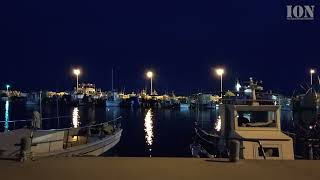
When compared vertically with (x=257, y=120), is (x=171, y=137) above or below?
below

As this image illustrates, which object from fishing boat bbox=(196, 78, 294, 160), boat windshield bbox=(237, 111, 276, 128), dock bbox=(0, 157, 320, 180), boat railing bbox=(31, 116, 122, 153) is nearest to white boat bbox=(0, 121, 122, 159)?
boat railing bbox=(31, 116, 122, 153)

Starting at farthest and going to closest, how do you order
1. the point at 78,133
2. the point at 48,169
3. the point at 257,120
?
the point at 78,133, the point at 257,120, the point at 48,169

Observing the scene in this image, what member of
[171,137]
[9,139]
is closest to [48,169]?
[9,139]

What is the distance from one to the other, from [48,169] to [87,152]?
16.2 m

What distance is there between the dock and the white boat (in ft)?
5.10

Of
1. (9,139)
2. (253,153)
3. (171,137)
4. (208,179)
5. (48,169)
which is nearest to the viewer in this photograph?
(208,179)

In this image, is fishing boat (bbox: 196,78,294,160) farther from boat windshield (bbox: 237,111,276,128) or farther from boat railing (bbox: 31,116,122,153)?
boat railing (bbox: 31,116,122,153)

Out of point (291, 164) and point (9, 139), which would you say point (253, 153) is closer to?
point (291, 164)

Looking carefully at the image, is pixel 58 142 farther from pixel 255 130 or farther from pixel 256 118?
pixel 256 118

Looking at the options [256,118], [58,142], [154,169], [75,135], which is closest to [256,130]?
[256,118]

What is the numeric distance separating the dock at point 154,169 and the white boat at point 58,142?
1.55 metres

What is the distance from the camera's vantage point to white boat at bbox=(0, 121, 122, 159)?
18.5m

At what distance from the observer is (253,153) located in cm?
2019

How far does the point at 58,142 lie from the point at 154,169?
12.5 m
